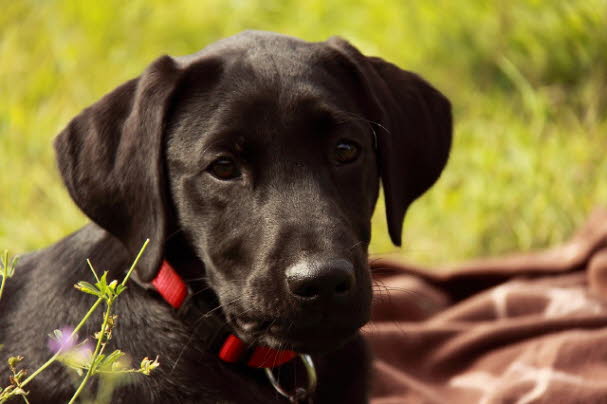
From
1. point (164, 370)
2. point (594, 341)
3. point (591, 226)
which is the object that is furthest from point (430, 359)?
point (164, 370)

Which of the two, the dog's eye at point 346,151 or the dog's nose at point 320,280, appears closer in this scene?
the dog's nose at point 320,280

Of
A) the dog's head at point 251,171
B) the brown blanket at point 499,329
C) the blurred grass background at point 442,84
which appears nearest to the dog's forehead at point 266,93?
the dog's head at point 251,171

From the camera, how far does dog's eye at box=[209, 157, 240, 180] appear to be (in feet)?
9.25

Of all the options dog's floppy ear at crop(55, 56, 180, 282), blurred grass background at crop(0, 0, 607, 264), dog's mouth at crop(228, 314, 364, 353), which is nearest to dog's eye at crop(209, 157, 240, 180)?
dog's floppy ear at crop(55, 56, 180, 282)

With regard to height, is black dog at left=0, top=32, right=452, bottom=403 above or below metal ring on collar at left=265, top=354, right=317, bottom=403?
above

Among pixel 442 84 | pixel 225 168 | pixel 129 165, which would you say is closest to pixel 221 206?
pixel 225 168

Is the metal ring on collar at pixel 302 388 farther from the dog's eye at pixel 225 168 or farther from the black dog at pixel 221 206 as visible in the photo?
the dog's eye at pixel 225 168

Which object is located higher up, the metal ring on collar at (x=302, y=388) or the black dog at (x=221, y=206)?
the black dog at (x=221, y=206)

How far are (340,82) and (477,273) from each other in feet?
8.47

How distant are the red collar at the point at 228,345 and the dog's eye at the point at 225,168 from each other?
341mm

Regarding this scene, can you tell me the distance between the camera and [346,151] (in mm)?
2943

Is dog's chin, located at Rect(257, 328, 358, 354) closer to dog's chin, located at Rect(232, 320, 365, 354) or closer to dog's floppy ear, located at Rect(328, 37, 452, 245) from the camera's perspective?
dog's chin, located at Rect(232, 320, 365, 354)

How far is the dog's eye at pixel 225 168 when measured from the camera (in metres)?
2.82

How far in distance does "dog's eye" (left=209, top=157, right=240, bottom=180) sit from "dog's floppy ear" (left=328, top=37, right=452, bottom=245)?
56 cm
